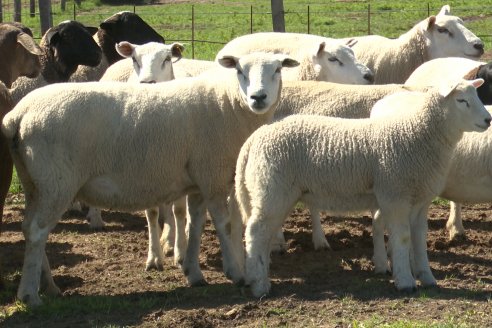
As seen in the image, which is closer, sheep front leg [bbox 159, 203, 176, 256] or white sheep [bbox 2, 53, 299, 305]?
white sheep [bbox 2, 53, 299, 305]

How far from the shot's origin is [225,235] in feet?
25.3

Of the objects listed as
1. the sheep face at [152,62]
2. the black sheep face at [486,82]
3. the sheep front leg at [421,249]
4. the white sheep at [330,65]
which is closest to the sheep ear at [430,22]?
the white sheep at [330,65]

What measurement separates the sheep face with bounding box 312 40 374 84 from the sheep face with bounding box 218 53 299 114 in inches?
93.0

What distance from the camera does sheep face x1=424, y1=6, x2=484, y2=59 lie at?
11664 mm

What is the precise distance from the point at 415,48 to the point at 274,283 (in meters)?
4.96

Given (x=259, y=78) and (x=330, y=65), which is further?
(x=330, y=65)

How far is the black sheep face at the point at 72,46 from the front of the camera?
36.1ft

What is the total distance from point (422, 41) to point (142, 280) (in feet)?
17.5

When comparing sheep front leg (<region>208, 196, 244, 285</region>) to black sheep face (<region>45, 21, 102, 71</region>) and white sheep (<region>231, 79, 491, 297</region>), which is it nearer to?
white sheep (<region>231, 79, 491, 297</region>)

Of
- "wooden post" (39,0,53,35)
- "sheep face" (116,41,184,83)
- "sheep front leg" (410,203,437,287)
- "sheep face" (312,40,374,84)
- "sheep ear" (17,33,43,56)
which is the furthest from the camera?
"wooden post" (39,0,53,35)

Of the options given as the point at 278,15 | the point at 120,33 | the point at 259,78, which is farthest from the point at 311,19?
the point at 259,78

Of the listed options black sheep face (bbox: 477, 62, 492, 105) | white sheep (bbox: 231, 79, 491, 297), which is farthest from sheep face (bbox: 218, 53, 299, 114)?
black sheep face (bbox: 477, 62, 492, 105)

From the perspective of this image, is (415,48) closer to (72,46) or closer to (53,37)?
(72,46)

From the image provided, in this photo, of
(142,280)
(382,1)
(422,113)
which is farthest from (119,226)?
(382,1)
